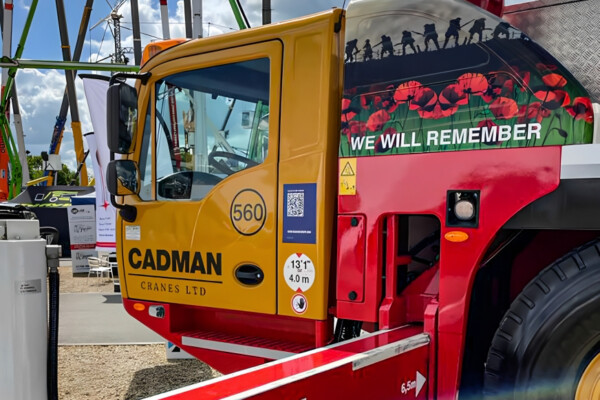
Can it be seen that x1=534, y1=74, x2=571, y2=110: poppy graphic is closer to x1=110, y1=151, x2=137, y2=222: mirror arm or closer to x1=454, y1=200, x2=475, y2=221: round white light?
x1=454, y1=200, x2=475, y2=221: round white light

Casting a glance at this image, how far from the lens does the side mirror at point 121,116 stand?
3.36 m

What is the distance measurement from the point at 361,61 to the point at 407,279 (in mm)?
1095

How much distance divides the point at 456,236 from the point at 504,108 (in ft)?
1.84

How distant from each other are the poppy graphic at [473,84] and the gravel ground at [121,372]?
3803 millimetres

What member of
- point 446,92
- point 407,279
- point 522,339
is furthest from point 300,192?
point 522,339

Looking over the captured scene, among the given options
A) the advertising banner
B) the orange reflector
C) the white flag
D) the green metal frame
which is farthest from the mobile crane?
the advertising banner

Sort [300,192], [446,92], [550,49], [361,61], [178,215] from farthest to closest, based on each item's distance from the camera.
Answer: [178,215], [300,192], [361,61], [446,92], [550,49]

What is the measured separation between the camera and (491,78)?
232cm

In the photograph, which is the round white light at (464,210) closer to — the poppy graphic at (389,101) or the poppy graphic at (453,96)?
the poppy graphic at (453,96)

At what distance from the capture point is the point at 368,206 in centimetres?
264

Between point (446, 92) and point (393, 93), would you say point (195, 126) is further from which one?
point (446, 92)

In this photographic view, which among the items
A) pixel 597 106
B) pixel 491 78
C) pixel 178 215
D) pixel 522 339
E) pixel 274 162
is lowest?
pixel 522 339

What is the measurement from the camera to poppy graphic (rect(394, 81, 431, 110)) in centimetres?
249

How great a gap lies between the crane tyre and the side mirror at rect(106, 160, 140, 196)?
2455 mm
